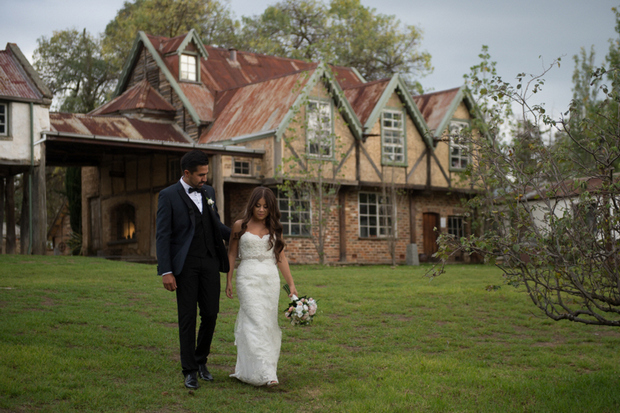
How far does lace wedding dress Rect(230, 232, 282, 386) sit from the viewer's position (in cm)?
636

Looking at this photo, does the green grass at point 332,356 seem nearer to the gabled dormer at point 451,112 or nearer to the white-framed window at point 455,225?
the gabled dormer at point 451,112

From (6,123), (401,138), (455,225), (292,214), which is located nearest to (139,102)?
(6,123)

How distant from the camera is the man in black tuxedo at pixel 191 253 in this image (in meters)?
6.28

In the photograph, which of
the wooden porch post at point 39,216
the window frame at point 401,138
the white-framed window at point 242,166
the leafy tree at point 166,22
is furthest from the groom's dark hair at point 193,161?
the leafy tree at point 166,22

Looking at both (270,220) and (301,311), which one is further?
(270,220)

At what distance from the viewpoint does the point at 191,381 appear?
6273mm

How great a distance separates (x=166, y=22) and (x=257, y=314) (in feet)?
99.3

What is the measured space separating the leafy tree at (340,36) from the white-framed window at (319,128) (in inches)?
572

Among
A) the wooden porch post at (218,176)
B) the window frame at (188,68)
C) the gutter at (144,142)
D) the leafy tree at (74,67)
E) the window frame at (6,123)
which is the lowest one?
the wooden porch post at (218,176)

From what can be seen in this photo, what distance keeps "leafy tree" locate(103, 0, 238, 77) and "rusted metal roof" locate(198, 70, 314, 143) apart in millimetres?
10578

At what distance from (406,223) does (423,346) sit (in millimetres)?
17459

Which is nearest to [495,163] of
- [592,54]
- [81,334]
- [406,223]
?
[81,334]

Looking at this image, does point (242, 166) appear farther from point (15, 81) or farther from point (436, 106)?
point (436, 106)

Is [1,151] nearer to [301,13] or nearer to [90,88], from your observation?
[90,88]
